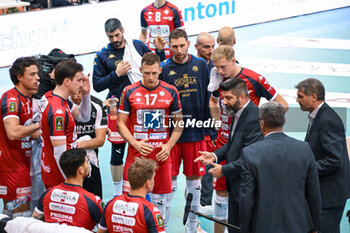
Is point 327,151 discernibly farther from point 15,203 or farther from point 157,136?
point 15,203

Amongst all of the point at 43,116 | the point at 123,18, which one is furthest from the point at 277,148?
the point at 123,18

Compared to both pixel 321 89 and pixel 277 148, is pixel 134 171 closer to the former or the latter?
pixel 277 148

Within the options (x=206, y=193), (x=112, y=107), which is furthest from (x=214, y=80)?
(x=206, y=193)

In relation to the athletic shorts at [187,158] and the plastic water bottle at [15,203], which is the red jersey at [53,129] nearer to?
the plastic water bottle at [15,203]

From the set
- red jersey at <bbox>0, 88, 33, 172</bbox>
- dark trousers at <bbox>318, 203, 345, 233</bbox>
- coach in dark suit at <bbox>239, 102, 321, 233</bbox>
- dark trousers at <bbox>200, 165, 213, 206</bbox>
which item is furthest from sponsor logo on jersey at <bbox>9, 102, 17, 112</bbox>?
dark trousers at <bbox>318, 203, 345, 233</bbox>

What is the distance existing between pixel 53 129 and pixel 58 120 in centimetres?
11

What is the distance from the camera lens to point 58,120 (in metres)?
6.14

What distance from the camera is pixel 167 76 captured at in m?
7.64

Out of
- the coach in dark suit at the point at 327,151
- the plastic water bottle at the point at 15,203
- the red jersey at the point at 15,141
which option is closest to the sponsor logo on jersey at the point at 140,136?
the red jersey at the point at 15,141

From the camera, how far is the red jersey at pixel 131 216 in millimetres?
5031

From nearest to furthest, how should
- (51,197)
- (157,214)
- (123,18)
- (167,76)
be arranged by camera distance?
(157,214) < (51,197) < (167,76) < (123,18)

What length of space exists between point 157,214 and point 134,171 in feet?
1.52

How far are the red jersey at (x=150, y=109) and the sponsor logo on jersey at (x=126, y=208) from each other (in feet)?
6.27

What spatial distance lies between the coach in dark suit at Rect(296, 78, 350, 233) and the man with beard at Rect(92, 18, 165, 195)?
326 centimetres
